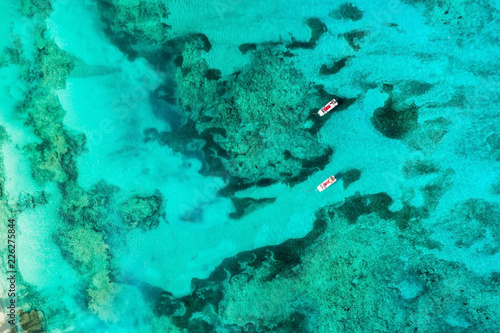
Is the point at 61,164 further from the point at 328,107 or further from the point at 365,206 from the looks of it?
the point at 365,206

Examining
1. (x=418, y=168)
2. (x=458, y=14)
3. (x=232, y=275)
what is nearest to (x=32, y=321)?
(x=232, y=275)

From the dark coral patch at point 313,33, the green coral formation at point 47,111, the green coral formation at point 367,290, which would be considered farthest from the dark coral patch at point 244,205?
the green coral formation at point 47,111

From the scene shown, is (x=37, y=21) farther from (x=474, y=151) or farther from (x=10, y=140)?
(x=474, y=151)

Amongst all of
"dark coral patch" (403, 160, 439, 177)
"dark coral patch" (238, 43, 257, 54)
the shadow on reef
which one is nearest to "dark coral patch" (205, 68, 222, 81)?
"dark coral patch" (238, 43, 257, 54)

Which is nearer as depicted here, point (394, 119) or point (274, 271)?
point (394, 119)

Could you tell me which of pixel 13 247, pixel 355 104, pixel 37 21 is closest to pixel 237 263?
pixel 355 104

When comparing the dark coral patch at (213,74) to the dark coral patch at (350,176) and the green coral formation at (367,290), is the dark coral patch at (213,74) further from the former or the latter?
the green coral formation at (367,290)

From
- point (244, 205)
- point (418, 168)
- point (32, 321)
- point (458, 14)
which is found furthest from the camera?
point (32, 321)

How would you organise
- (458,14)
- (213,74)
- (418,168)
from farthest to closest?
(213,74) → (418,168) → (458,14)
